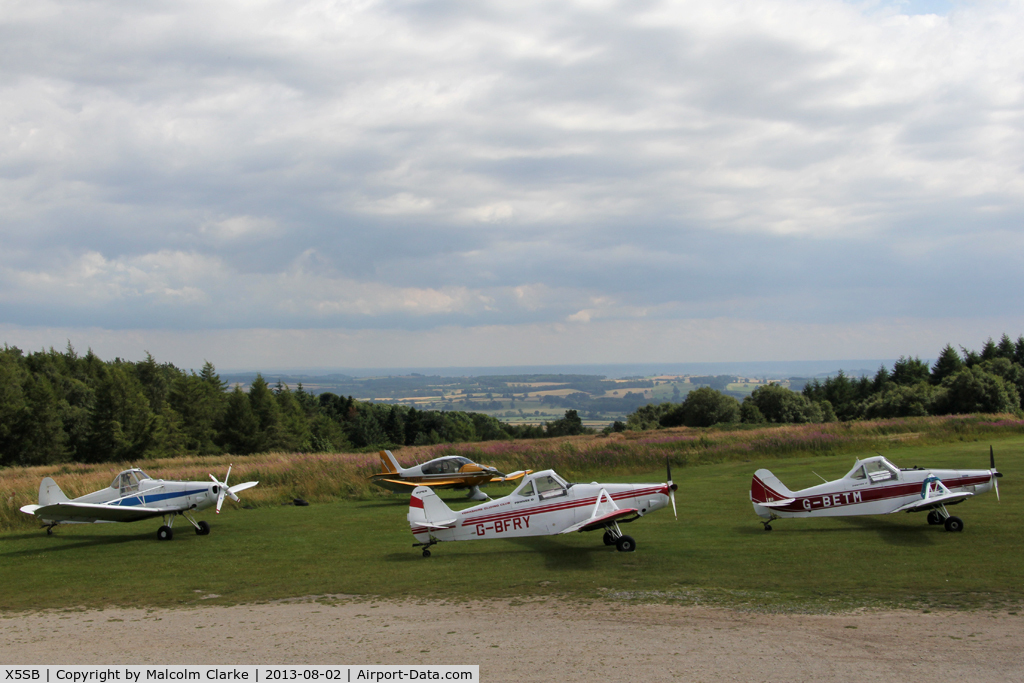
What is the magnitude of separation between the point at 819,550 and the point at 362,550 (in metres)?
8.39

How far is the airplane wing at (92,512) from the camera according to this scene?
13.8 metres

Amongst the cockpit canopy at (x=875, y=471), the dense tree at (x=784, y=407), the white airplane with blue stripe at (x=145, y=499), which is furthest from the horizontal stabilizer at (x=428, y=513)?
the dense tree at (x=784, y=407)

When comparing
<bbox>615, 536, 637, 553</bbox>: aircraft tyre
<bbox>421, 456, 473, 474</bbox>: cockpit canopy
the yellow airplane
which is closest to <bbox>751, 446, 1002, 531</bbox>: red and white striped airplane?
<bbox>615, 536, 637, 553</bbox>: aircraft tyre

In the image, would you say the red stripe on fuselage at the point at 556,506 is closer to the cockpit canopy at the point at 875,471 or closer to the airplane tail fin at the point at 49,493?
the cockpit canopy at the point at 875,471

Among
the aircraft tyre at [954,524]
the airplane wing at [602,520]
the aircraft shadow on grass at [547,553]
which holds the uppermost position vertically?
the airplane wing at [602,520]

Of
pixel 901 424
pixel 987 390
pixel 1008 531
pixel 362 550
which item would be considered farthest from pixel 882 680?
pixel 987 390

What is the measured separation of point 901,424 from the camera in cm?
3209

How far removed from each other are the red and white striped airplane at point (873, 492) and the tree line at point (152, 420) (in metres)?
48.6

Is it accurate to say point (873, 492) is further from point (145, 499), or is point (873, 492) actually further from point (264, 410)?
point (264, 410)

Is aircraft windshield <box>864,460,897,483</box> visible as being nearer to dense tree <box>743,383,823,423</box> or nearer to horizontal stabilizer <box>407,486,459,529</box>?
horizontal stabilizer <box>407,486,459,529</box>

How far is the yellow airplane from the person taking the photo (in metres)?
20.2

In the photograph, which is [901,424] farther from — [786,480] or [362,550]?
[362,550]

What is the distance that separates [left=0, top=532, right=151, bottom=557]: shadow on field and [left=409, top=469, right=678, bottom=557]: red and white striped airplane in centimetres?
685

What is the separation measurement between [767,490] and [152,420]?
6362 cm
